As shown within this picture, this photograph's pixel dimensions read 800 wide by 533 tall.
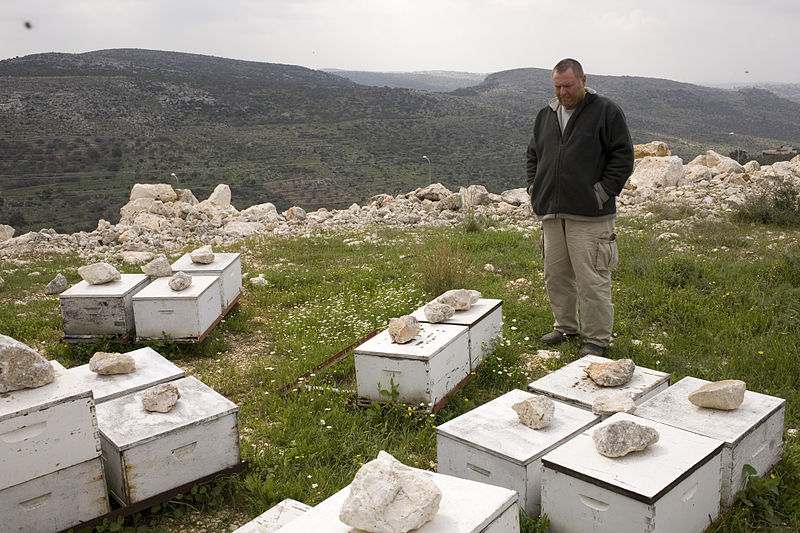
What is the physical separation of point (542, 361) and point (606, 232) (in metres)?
1.19

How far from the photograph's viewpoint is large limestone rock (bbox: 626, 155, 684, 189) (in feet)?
51.2

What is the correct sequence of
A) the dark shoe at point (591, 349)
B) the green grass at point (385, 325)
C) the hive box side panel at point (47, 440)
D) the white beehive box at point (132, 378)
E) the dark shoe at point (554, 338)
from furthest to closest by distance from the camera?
the dark shoe at point (554, 338) < the dark shoe at point (591, 349) < the white beehive box at point (132, 378) < the green grass at point (385, 325) < the hive box side panel at point (47, 440)

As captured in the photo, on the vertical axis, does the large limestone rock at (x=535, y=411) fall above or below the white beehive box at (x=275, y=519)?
above

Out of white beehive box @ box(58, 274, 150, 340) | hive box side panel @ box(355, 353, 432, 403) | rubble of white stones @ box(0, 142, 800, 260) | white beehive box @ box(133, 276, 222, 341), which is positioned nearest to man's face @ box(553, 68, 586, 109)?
hive box side panel @ box(355, 353, 432, 403)

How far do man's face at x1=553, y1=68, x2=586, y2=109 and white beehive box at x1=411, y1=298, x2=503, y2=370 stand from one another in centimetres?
171

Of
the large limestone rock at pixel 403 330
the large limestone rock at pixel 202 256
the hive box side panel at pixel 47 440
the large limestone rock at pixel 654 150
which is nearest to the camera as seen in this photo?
the hive box side panel at pixel 47 440

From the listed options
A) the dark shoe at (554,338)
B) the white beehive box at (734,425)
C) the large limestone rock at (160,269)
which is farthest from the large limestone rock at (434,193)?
the white beehive box at (734,425)

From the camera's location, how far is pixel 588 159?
4805 millimetres

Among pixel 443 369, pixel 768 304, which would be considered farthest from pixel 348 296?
pixel 768 304

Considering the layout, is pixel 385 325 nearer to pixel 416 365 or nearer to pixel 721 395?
Result: pixel 416 365

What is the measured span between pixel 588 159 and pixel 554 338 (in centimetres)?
164

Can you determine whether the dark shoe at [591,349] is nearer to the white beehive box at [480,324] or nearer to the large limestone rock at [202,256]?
the white beehive box at [480,324]

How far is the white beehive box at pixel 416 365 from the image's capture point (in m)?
4.09

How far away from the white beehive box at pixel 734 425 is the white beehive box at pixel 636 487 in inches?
5.5
